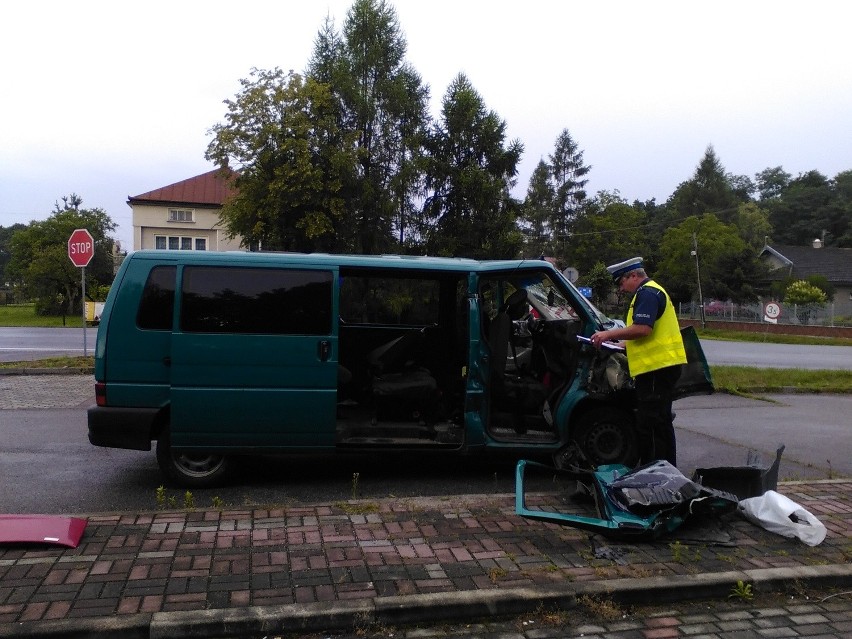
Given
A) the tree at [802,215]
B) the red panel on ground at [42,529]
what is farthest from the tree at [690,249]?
the red panel on ground at [42,529]

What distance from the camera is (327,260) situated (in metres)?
5.98

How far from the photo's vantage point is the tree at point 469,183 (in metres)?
Result: 31.2

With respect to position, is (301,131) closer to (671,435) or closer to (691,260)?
(671,435)

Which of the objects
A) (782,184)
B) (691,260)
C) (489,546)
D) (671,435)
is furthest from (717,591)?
(782,184)

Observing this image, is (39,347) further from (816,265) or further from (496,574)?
(816,265)

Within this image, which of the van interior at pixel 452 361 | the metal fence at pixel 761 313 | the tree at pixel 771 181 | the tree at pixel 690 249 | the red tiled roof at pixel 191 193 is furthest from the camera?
the tree at pixel 771 181

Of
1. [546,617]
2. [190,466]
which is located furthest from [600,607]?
[190,466]

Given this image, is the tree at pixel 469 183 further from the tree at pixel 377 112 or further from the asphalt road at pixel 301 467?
the asphalt road at pixel 301 467

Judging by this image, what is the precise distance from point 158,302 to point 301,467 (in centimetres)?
207

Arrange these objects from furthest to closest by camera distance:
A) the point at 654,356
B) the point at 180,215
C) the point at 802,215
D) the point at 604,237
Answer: the point at 802,215 → the point at 604,237 → the point at 180,215 → the point at 654,356

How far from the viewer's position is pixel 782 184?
4500 inches

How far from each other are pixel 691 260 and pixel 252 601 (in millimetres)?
60957

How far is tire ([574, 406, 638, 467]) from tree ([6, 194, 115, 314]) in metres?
41.9

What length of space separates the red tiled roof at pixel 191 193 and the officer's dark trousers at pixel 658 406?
49.1m
